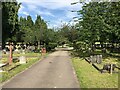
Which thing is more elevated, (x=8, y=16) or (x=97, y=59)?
(x=8, y=16)

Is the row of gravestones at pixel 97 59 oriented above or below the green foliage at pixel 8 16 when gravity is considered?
below

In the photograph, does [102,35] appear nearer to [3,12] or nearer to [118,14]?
[118,14]

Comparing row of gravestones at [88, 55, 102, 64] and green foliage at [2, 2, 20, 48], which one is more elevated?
green foliage at [2, 2, 20, 48]

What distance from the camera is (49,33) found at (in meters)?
56.2

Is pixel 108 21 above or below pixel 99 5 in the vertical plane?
below

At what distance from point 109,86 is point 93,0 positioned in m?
23.7

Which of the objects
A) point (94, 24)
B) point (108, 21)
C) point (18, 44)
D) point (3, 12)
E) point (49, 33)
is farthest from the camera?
point (18, 44)

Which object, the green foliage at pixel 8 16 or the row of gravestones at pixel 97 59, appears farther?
the row of gravestones at pixel 97 59

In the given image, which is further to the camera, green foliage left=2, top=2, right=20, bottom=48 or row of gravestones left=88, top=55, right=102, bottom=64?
row of gravestones left=88, top=55, right=102, bottom=64

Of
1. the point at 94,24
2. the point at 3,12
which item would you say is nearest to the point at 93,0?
the point at 94,24

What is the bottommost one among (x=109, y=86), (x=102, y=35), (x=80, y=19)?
(x=109, y=86)

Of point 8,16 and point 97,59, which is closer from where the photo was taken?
point 97,59

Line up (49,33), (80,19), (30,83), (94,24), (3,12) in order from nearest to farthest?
1. (30,83)
2. (3,12)
3. (94,24)
4. (80,19)
5. (49,33)

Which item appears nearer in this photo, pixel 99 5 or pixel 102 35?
pixel 99 5
